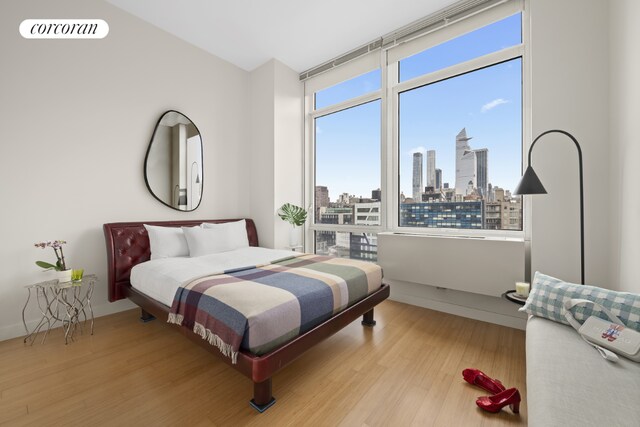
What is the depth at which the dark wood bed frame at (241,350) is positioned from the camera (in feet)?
4.66

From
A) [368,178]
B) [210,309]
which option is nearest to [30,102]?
[210,309]

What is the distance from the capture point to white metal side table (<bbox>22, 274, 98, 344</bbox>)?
2.31 meters

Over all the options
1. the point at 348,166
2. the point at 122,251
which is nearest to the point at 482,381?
the point at 348,166

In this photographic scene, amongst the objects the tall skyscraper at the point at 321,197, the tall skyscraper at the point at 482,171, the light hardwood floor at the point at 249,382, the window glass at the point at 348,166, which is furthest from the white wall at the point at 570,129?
the tall skyscraper at the point at 321,197

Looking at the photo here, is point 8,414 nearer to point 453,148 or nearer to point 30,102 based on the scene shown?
Answer: point 30,102

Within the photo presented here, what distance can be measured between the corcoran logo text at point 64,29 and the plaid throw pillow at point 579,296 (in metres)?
4.38

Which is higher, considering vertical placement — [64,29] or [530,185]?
[64,29]

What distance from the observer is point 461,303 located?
282cm

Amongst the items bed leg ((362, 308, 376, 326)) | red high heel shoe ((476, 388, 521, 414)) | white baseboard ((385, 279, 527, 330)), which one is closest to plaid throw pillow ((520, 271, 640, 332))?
red high heel shoe ((476, 388, 521, 414))

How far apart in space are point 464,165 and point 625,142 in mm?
1280

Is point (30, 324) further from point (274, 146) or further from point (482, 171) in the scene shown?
point (482, 171)

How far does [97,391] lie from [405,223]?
3126mm

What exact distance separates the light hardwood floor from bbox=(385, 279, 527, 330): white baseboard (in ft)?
0.48

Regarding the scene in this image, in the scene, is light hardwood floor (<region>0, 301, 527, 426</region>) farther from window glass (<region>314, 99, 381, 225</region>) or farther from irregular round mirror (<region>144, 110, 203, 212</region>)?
window glass (<region>314, 99, 381, 225</region>)
